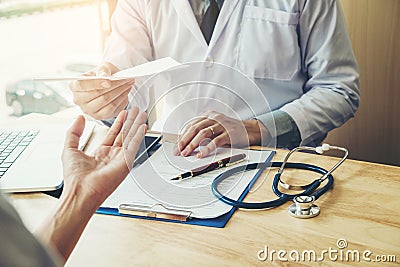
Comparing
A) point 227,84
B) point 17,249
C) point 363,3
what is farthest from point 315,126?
point 17,249

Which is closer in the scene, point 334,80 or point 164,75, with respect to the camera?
point 164,75

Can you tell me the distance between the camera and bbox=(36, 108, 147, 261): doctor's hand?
77cm

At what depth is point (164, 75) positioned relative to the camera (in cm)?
113

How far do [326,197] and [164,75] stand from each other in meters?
0.40

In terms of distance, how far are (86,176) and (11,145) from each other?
16.9 inches

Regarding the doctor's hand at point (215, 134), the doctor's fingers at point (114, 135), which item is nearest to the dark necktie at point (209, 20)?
the doctor's hand at point (215, 134)

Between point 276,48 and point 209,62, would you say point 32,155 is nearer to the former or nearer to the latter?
point 209,62

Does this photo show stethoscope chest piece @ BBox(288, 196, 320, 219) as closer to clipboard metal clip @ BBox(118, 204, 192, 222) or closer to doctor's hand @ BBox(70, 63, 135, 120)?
clipboard metal clip @ BBox(118, 204, 192, 222)

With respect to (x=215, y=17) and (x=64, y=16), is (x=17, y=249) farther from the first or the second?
(x=64, y=16)

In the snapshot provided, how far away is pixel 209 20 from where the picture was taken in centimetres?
155

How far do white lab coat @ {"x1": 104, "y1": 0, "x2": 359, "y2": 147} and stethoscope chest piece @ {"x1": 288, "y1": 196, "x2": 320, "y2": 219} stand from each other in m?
0.48

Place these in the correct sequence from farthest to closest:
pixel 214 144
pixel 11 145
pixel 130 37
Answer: pixel 130 37 → pixel 11 145 → pixel 214 144

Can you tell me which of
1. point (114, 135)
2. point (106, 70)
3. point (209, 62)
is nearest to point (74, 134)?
point (114, 135)

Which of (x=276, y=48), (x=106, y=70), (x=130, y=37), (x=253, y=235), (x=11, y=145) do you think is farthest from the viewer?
(x=130, y=37)
